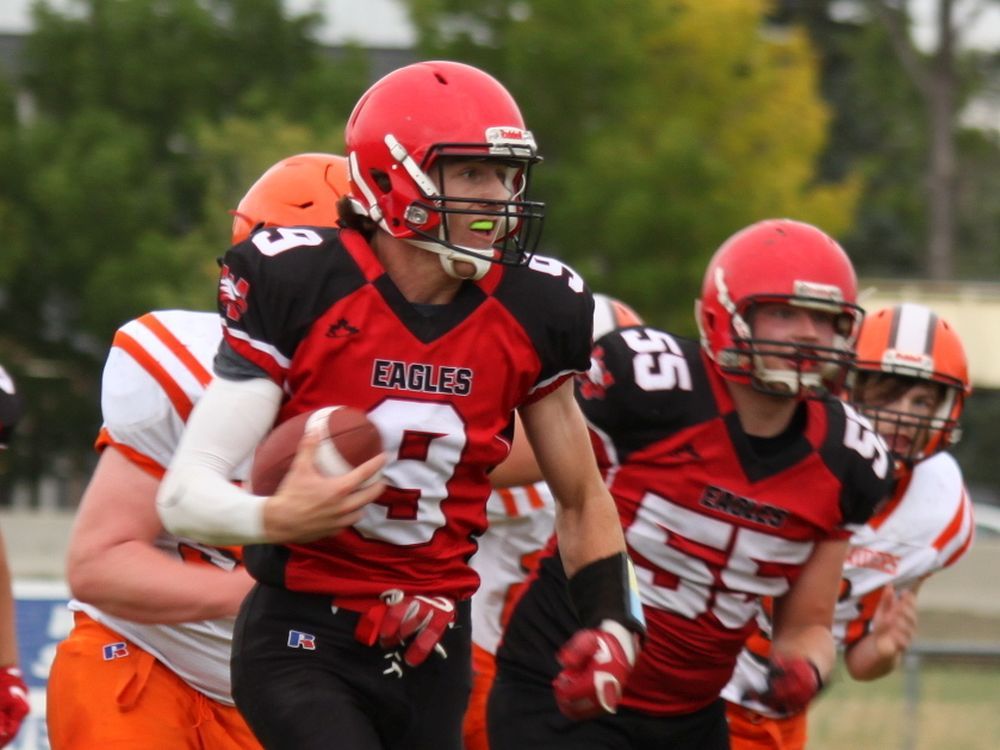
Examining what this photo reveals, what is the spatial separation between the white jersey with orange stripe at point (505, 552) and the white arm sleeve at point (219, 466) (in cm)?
222

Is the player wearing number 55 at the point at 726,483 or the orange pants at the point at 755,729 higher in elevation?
the player wearing number 55 at the point at 726,483

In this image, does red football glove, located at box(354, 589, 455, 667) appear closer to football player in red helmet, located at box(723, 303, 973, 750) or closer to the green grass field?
football player in red helmet, located at box(723, 303, 973, 750)

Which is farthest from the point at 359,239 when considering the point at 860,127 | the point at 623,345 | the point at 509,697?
the point at 860,127

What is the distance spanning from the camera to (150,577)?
422cm

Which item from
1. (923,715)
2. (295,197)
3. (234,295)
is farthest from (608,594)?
(923,715)

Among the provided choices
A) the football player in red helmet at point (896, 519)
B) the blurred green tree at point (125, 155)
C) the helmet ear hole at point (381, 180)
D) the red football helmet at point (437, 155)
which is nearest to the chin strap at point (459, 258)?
the red football helmet at point (437, 155)

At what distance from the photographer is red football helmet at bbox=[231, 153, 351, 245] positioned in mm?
4684

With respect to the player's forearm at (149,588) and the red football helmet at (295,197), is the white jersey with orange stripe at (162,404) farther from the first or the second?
the red football helmet at (295,197)

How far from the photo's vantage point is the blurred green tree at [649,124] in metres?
22.6

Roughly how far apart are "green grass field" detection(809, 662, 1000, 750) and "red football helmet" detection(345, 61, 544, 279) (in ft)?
19.2

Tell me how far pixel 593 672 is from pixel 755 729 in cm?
194

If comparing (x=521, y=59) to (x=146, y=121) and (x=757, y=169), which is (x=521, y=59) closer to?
(x=757, y=169)

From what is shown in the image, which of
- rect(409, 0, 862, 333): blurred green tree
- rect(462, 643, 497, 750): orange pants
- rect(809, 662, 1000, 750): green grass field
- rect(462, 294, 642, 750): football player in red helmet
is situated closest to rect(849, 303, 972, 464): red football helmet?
rect(462, 294, 642, 750): football player in red helmet

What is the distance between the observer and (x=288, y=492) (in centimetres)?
360
